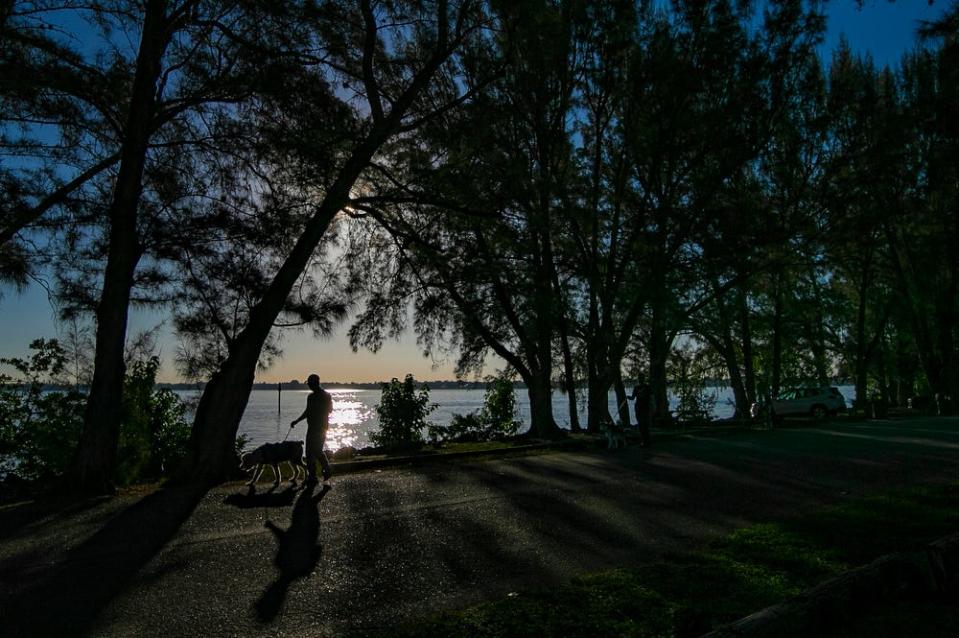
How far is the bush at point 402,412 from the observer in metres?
20.7

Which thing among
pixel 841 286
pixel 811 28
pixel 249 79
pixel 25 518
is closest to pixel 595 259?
pixel 811 28

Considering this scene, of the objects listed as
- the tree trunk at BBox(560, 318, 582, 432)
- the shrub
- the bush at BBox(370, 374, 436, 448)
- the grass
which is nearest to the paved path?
the grass

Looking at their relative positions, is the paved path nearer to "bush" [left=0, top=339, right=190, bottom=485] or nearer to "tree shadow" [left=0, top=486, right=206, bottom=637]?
"tree shadow" [left=0, top=486, right=206, bottom=637]

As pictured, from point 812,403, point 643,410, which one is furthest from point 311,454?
point 812,403

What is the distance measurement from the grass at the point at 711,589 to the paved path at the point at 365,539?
0.37 meters

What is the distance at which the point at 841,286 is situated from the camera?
40594 millimetres

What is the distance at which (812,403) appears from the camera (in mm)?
36781

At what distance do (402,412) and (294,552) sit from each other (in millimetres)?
14437

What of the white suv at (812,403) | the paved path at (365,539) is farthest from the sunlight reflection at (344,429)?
the white suv at (812,403)

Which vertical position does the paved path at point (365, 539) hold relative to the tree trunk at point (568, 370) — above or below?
below

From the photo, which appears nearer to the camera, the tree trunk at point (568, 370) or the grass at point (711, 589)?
the grass at point (711, 589)

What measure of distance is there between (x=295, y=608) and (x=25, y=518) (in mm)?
5305

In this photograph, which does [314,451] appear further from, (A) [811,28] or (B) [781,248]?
(A) [811,28]

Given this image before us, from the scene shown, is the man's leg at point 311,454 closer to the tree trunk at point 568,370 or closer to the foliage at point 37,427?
the foliage at point 37,427
